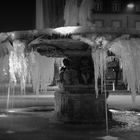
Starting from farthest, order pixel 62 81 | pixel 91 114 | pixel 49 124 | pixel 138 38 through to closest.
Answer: pixel 62 81 < pixel 91 114 < pixel 49 124 < pixel 138 38

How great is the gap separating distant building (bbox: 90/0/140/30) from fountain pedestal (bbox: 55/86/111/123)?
2048 inches

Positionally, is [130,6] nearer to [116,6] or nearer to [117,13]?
[116,6]

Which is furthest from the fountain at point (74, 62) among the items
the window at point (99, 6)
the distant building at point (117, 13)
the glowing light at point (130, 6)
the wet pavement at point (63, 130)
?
the glowing light at point (130, 6)

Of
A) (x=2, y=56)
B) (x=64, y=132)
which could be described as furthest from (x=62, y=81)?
(x=64, y=132)

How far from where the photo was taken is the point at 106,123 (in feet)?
27.3

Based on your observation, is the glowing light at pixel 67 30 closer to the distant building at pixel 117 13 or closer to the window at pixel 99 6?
the distant building at pixel 117 13

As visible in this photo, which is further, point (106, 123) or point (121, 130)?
point (106, 123)

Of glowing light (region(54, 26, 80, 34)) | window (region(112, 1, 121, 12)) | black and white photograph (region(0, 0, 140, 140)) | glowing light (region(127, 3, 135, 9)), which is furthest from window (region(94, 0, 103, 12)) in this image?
glowing light (region(54, 26, 80, 34))

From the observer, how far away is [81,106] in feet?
29.0

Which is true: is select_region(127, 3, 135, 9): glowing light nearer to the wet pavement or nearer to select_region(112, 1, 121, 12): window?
select_region(112, 1, 121, 12): window

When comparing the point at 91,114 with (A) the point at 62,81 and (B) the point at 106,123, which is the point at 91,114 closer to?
(B) the point at 106,123

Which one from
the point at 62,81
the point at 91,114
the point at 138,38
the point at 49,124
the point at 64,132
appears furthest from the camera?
the point at 62,81

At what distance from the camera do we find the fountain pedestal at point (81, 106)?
8781 millimetres

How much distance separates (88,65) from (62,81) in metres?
0.94
